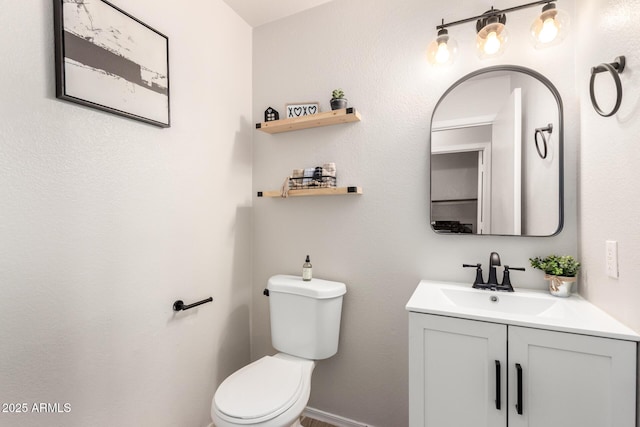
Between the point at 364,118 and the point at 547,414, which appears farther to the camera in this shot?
the point at 364,118

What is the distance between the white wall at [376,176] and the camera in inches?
59.4

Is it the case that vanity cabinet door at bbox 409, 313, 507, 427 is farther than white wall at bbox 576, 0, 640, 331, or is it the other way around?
vanity cabinet door at bbox 409, 313, 507, 427

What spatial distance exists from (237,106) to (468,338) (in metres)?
1.88

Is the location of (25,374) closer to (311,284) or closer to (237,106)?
(311,284)

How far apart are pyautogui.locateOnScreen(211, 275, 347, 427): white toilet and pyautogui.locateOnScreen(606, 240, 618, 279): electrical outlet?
1161 mm

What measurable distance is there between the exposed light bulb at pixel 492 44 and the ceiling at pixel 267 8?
1.04 meters

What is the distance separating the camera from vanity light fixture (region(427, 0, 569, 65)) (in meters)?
1.28

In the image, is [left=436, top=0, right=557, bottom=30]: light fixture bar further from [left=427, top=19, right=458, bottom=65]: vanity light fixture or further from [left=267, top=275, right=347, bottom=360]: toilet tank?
[left=267, top=275, right=347, bottom=360]: toilet tank

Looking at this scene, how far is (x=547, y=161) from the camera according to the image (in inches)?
54.9

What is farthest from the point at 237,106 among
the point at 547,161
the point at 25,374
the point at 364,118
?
the point at 547,161

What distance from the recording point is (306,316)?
1.68 metres

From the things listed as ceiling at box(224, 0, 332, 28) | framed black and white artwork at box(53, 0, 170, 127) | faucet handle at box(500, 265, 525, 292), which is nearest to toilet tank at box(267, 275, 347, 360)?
faucet handle at box(500, 265, 525, 292)

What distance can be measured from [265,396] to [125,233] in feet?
3.15

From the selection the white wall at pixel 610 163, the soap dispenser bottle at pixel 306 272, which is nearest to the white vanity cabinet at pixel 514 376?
the white wall at pixel 610 163
